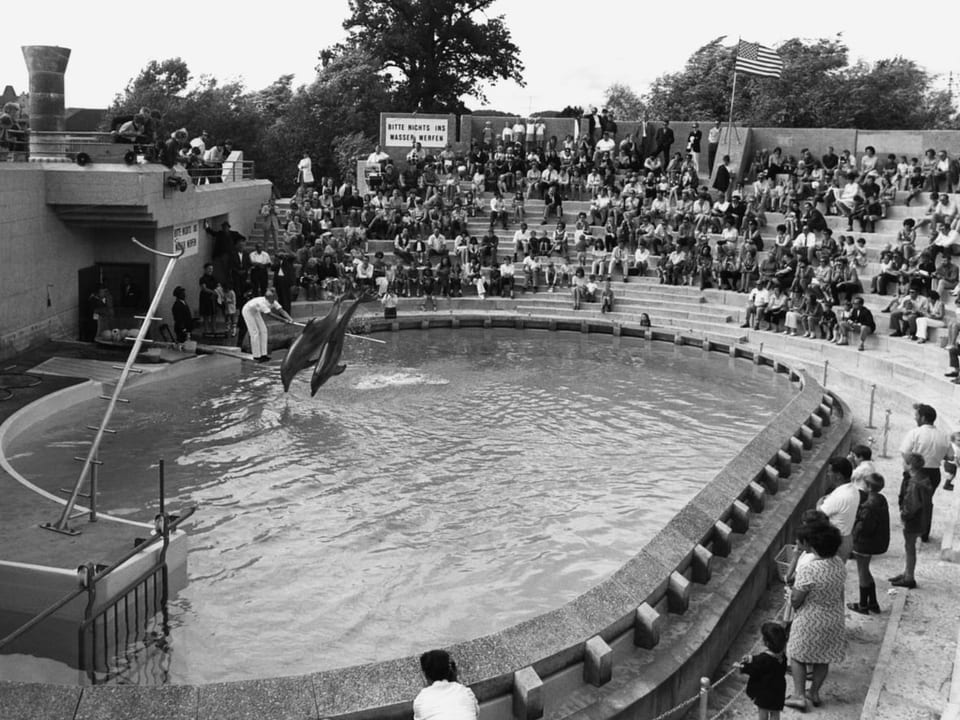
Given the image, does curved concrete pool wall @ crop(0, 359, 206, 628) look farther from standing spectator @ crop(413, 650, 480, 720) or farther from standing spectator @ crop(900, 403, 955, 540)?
standing spectator @ crop(900, 403, 955, 540)

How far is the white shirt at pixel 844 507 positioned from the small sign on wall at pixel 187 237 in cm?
1798

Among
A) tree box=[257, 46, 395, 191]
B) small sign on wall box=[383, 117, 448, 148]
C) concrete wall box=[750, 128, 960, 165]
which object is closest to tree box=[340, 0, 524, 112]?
tree box=[257, 46, 395, 191]

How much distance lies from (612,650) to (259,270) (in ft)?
69.1

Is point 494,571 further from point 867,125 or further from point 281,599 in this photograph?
point 867,125

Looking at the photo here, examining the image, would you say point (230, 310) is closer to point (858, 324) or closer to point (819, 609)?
point (858, 324)

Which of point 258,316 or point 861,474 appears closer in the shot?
point 861,474

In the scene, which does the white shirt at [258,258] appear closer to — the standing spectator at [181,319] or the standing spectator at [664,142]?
the standing spectator at [181,319]

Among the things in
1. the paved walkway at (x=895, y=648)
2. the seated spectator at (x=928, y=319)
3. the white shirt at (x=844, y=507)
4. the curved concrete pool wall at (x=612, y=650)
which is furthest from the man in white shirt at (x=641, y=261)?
the white shirt at (x=844, y=507)

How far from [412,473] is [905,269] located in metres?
16.3

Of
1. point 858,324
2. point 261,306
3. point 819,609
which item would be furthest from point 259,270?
point 819,609

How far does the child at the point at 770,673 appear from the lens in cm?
786

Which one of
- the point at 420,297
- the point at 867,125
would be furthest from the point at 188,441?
the point at 867,125

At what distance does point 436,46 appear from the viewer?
188 ft

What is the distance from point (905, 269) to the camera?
26.6m
